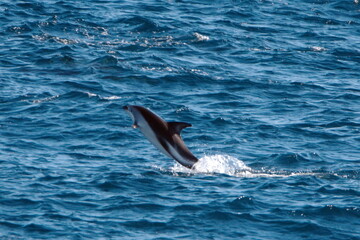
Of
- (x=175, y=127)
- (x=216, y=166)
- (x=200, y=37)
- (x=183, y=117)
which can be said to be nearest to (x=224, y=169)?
(x=216, y=166)

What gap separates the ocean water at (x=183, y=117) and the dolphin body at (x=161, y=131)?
3.20 feet

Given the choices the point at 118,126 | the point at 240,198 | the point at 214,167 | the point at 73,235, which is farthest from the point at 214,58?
the point at 73,235

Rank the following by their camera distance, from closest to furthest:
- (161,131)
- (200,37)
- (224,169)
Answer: (161,131) < (224,169) < (200,37)

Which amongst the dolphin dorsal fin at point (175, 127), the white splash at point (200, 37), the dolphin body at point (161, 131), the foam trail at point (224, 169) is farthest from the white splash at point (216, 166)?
the white splash at point (200, 37)

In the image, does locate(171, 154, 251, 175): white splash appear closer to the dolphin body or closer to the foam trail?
the foam trail

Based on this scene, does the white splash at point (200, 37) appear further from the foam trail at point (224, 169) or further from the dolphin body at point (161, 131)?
the dolphin body at point (161, 131)

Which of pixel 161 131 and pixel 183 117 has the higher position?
pixel 161 131

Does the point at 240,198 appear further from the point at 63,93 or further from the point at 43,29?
the point at 43,29

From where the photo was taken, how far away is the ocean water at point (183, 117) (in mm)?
21922

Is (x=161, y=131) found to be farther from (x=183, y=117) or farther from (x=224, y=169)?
(x=183, y=117)

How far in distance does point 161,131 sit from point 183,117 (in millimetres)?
7150

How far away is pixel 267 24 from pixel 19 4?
13.3 meters

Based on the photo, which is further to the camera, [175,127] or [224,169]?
[224,169]

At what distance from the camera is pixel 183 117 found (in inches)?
1228
